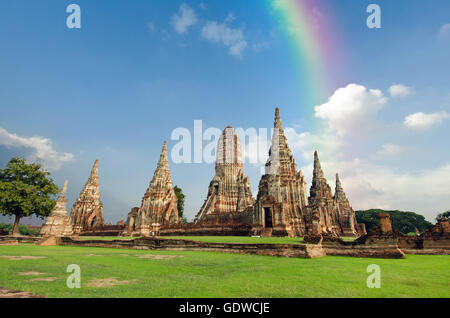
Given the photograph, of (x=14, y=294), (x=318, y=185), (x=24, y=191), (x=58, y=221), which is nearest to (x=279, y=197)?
(x=318, y=185)

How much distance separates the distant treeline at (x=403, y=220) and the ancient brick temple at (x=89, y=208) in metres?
62.6

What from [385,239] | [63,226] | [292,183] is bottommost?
[63,226]

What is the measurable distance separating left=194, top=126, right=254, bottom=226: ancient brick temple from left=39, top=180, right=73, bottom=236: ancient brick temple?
1757cm

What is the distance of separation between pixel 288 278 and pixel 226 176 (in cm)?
4183

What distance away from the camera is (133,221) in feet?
113

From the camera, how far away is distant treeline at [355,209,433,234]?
64175 millimetres

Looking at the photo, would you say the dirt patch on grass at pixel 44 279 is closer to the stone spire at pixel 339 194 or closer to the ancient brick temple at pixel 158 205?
the ancient brick temple at pixel 158 205

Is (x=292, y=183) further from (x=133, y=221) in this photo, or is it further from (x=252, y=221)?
(x=133, y=221)

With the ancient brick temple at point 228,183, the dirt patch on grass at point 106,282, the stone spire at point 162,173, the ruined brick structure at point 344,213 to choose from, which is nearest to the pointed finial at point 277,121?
the ancient brick temple at point 228,183

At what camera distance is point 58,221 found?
31.1 m

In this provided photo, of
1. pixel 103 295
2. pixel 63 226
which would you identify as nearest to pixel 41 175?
pixel 63 226

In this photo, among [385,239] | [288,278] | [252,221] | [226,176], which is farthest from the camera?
[226,176]

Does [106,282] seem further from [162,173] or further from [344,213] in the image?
[344,213]

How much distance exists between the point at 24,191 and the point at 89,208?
11370 mm
